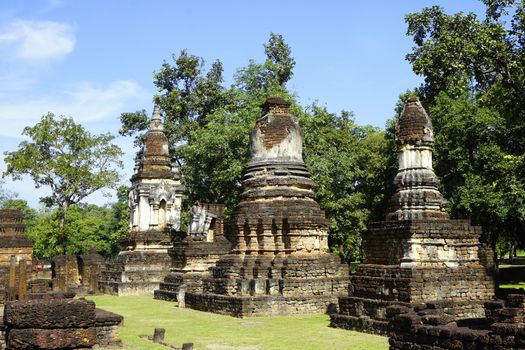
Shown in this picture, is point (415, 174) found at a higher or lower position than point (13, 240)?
higher

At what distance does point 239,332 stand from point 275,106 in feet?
27.5

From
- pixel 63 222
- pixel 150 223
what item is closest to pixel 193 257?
pixel 150 223

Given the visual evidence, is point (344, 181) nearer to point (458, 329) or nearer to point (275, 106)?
point (275, 106)

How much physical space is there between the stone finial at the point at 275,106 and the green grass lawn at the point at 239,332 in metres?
6.57

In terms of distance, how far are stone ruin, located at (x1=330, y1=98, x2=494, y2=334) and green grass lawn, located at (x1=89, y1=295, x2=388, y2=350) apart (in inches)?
34.8


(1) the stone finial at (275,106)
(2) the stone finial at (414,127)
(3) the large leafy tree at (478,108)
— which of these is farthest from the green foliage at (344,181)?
(2) the stone finial at (414,127)

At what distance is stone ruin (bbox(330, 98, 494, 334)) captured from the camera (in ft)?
41.5

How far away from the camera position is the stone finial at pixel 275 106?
64.1ft

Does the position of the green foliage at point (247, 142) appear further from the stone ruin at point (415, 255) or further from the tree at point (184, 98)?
the stone ruin at point (415, 255)

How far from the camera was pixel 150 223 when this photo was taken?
2888 cm

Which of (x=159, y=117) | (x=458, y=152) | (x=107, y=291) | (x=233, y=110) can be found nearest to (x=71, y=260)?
(x=107, y=291)

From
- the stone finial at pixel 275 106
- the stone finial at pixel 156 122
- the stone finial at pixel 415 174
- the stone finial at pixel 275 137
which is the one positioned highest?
the stone finial at pixel 156 122

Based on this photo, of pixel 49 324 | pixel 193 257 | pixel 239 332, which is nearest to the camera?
pixel 49 324

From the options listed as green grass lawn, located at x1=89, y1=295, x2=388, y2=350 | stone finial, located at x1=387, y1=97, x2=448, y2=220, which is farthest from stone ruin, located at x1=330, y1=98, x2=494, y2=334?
green grass lawn, located at x1=89, y1=295, x2=388, y2=350
